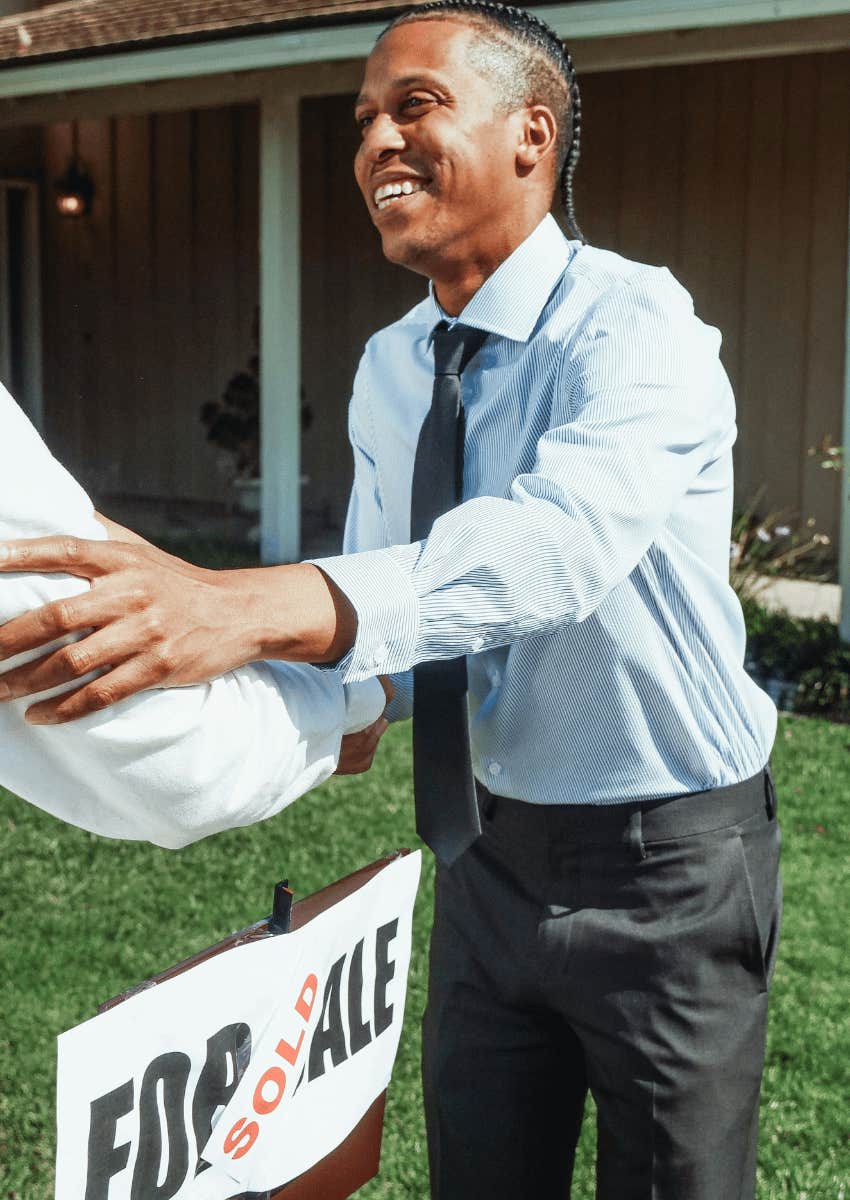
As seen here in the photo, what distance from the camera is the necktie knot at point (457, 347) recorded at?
2.00 m

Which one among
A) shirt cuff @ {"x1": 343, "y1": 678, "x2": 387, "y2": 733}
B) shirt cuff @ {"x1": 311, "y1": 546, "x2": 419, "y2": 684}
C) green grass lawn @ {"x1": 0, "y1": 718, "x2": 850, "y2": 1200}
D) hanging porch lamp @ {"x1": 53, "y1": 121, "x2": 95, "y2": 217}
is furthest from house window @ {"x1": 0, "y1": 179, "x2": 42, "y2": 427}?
shirt cuff @ {"x1": 311, "y1": 546, "x2": 419, "y2": 684}

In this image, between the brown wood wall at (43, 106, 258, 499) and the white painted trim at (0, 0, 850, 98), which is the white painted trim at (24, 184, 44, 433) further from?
the white painted trim at (0, 0, 850, 98)

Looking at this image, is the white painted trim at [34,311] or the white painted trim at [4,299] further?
the white painted trim at [34,311]

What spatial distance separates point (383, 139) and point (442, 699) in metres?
0.72

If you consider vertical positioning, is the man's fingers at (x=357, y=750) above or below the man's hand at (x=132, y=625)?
below

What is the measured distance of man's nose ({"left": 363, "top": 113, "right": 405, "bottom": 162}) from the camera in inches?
73.2

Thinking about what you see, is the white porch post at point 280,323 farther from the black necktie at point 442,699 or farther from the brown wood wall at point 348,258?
the black necktie at point 442,699

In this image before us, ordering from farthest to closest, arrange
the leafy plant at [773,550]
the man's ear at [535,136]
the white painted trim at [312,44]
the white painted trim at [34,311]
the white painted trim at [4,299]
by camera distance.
Answer: the white painted trim at [34,311] → the white painted trim at [4,299] → the leafy plant at [773,550] → the white painted trim at [312,44] → the man's ear at [535,136]

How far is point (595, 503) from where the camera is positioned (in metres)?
1.53

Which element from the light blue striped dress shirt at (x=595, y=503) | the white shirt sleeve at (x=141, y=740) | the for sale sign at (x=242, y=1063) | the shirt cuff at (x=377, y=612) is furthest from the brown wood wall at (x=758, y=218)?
the white shirt sleeve at (x=141, y=740)

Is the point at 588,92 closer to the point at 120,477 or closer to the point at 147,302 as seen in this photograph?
the point at 147,302

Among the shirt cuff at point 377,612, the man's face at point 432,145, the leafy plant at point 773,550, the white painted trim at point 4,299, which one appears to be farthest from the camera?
the white painted trim at point 4,299

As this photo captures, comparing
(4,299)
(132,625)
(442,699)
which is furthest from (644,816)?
(4,299)

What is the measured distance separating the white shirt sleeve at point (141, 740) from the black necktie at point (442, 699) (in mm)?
505
